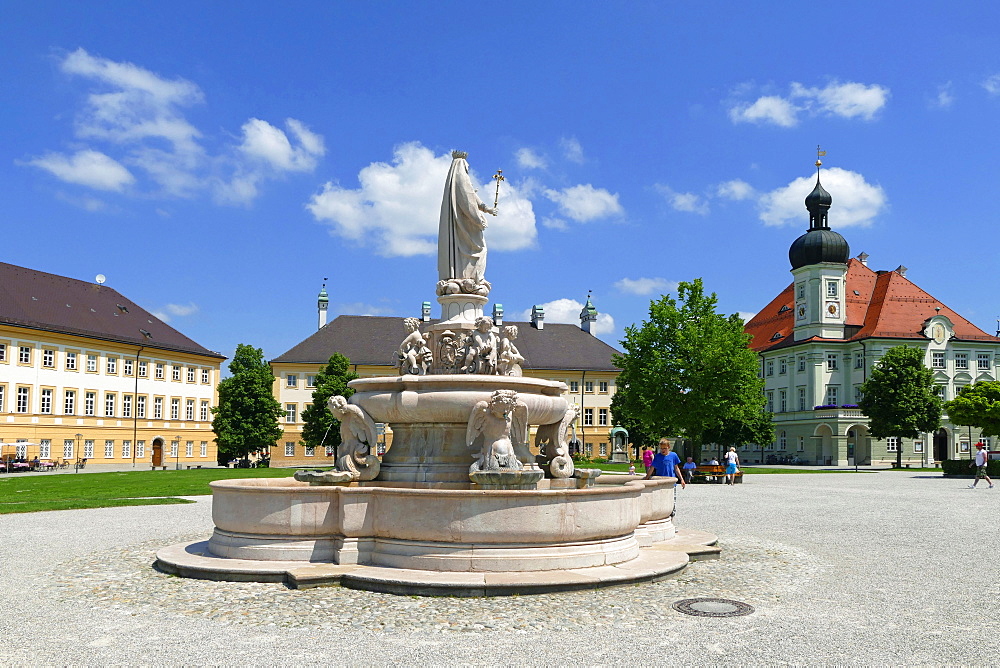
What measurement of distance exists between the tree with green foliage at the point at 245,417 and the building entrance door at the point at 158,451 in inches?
188

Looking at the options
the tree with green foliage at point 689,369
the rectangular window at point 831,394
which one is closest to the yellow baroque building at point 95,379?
the tree with green foliage at point 689,369

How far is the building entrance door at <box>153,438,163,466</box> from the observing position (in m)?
63.6

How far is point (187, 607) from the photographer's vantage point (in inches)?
311

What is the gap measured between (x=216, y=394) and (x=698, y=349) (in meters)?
43.1

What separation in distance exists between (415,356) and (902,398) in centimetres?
5503

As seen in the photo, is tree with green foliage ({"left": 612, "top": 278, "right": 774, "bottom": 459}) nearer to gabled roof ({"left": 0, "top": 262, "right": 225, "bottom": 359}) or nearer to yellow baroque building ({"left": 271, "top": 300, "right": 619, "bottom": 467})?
yellow baroque building ({"left": 271, "top": 300, "right": 619, "bottom": 467})

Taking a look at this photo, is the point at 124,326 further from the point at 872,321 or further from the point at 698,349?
the point at 872,321

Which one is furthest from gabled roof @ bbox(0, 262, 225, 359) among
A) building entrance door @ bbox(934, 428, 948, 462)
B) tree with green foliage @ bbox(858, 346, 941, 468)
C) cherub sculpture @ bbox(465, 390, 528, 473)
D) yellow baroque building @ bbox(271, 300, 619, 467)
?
building entrance door @ bbox(934, 428, 948, 462)

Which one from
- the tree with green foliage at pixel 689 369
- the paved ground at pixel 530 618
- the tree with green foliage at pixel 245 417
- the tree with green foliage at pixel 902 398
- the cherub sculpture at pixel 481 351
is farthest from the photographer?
the tree with green foliage at pixel 245 417

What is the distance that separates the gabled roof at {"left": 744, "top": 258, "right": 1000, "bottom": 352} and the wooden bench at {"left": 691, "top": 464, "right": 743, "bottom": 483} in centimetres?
3885

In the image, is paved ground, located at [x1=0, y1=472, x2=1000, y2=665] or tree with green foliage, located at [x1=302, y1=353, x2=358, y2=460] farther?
tree with green foliage, located at [x1=302, y1=353, x2=358, y2=460]

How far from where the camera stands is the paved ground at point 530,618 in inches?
250

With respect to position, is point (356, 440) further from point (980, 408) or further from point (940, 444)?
point (940, 444)

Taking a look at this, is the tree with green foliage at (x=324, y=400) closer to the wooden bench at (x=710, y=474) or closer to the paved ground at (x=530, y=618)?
the wooden bench at (x=710, y=474)
